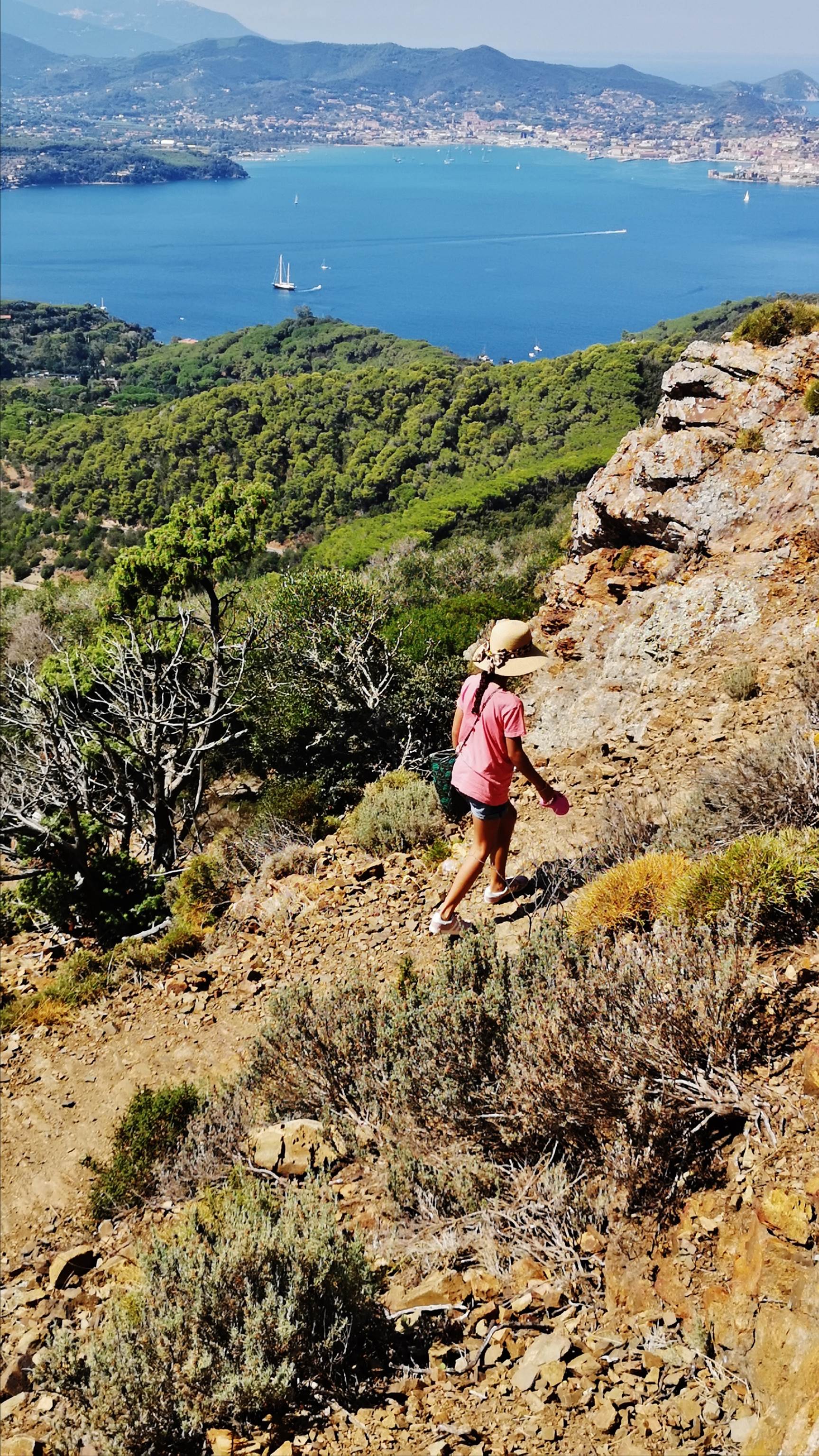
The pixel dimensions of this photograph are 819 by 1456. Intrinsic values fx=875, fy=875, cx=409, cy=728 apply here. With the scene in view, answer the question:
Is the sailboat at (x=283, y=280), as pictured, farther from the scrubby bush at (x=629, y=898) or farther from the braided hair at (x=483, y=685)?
the scrubby bush at (x=629, y=898)

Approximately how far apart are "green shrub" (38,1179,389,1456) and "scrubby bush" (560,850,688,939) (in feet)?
4.68

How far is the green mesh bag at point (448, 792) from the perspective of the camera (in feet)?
18.4

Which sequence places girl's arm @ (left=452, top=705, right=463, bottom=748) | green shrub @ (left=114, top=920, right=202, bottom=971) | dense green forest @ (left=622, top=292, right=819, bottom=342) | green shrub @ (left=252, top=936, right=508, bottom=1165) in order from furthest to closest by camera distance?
dense green forest @ (left=622, top=292, right=819, bottom=342)
green shrub @ (left=114, top=920, right=202, bottom=971)
girl's arm @ (left=452, top=705, right=463, bottom=748)
green shrub @ (left=252, top=936, right=508, bottom=1165)

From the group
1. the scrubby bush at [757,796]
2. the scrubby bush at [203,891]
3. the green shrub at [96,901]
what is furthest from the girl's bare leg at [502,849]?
the green shrub at [96,901]

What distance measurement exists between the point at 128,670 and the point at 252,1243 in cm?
613

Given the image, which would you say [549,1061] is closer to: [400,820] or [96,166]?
[400,820]

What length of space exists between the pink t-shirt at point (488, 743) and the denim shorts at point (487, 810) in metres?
0.02

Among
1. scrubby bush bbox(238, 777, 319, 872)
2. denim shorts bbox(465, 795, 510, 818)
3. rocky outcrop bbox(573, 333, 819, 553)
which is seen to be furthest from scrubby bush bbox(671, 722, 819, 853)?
rocky outcrop bbox(573, 333, 819, 553)

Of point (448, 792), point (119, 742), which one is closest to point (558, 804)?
point (448, 792)

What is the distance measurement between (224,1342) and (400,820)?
3.45 metres

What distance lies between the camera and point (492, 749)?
12.5 feet

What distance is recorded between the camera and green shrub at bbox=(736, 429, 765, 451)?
25.4 feet

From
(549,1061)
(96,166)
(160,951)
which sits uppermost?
(96,166)

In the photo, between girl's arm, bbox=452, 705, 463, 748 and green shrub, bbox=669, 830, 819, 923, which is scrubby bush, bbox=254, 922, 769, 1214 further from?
girl's arm, bbox=452, 705, 463, 748
